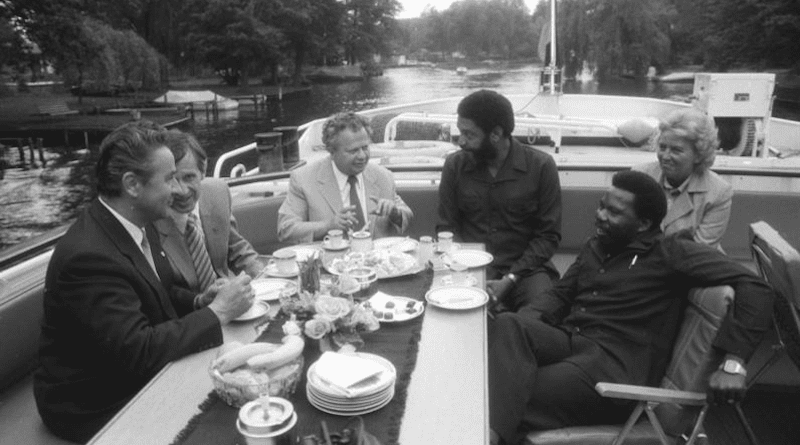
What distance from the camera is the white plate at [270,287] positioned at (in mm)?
2447

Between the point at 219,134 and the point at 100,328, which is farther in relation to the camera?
the point at 219,134

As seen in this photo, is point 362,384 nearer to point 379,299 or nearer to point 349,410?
point 349,410

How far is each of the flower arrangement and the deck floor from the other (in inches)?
75.0

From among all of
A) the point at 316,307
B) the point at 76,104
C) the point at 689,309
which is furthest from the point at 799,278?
the point at 76,104

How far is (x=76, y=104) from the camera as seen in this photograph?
1404 inches

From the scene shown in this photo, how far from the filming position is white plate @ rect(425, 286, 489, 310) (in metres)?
2.29

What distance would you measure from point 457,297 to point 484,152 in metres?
1.24

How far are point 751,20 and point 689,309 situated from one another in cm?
4447

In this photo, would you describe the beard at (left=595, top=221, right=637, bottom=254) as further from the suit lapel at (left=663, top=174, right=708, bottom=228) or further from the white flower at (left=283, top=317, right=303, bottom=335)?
the white flower at (left=283, top=317, right=303, bottom=335)

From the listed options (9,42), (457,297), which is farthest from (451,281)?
(9,42)

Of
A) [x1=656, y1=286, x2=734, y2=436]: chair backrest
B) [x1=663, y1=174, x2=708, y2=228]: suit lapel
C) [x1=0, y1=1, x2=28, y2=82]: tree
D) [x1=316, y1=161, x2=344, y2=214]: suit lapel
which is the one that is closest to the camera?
[x1=656, y1=286, x2=734, y2=436]: chair backrest

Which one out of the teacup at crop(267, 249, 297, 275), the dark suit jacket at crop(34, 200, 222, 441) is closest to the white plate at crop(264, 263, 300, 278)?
the teacup at crop(267, 249, 297, 275)

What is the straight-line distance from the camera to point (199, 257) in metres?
2.70

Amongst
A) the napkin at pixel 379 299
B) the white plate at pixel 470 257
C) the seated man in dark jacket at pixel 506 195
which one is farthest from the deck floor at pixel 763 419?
the napkin at pixel 379 299
